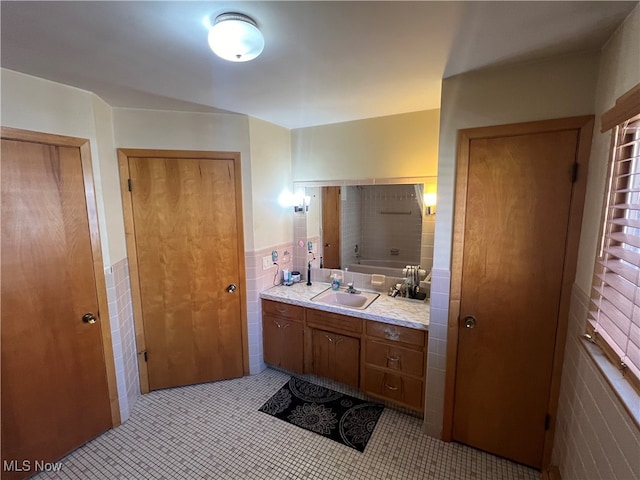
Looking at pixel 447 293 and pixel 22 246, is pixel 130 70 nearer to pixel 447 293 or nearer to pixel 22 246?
pixel 22 246

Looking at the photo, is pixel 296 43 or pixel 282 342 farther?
pixel 282 342

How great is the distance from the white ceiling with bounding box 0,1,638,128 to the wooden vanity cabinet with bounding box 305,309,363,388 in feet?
5.51

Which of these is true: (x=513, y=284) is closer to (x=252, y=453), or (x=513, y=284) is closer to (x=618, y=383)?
Answer: (x=618, y=383)

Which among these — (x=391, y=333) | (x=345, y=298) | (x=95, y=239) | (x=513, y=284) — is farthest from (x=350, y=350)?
(x=95, y=239)

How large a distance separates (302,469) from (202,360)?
1.27 m

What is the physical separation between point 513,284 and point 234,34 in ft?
6.09

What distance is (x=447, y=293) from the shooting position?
1863mm

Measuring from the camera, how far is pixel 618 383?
104cm

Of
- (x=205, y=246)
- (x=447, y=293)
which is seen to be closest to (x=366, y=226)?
(x=447, y=293)

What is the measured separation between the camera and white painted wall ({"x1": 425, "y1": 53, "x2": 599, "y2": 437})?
1450 millimetres

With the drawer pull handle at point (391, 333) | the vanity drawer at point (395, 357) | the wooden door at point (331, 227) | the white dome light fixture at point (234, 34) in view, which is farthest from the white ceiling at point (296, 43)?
the vanity drawer at point (395, 357)

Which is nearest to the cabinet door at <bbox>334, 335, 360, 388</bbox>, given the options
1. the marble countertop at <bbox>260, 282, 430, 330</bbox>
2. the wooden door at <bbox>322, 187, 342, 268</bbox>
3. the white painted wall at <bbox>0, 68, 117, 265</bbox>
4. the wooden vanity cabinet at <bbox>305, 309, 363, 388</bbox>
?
the wooden vanity cabinet at <bbox>305, 309, 363, 388</bbox>

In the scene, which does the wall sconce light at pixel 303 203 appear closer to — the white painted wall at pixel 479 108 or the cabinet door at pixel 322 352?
the cabinet door at pixel 322 352

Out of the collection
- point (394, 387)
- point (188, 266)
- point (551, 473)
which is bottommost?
point (551, 473)
